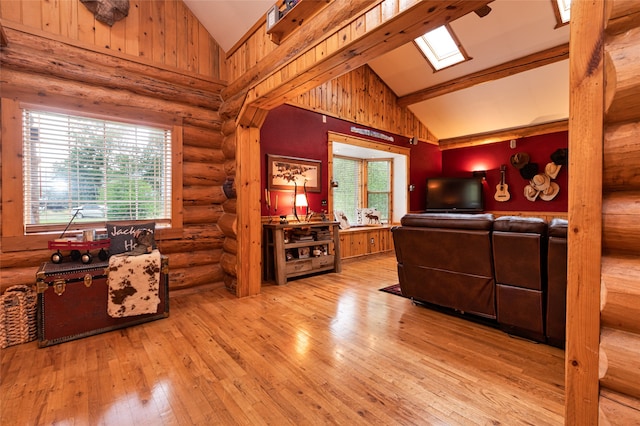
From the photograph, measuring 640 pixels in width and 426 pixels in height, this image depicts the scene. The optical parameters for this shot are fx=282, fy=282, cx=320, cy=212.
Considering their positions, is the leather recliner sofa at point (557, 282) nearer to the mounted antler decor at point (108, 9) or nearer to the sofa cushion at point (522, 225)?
the sofa cushion at point (522, 225)

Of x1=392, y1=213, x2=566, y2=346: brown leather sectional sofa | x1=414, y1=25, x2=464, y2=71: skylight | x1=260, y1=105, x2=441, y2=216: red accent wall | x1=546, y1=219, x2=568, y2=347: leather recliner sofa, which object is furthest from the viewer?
x1=414, y1=25, x2=464, y2=71: skylight

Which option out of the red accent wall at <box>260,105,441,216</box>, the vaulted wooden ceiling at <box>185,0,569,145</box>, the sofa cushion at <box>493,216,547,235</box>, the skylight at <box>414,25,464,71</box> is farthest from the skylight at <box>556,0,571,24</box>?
the sofa cushion at <box>493,216,547,235</box>

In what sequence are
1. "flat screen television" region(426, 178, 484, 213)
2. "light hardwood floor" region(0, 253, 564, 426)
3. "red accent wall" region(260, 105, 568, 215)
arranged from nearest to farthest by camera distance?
"light hardwood floor" region(0, 253, 564, 426)
"red accent wall" region(260, 105, 568, 215)
"flat screen television" region(426, 178, 484, 213)

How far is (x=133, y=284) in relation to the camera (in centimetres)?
268

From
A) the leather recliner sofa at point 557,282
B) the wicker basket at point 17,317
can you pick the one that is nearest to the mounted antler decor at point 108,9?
the wicker basket at point 17,317

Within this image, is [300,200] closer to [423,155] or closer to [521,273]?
[521,273]

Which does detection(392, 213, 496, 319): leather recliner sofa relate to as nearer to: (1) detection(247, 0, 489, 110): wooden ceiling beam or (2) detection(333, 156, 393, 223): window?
(1) detection(247, 0, 489, 110): wooden ceiling beam

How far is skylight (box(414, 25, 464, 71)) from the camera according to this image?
5.14m

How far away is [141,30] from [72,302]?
3065mm

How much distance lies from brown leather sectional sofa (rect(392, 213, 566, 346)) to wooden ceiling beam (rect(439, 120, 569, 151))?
5109mm

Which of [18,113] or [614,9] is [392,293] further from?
[18,113]

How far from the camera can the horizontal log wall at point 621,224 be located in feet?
3.05

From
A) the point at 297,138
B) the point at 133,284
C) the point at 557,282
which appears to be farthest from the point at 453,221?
the point at 133,284

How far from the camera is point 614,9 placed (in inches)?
37.6
